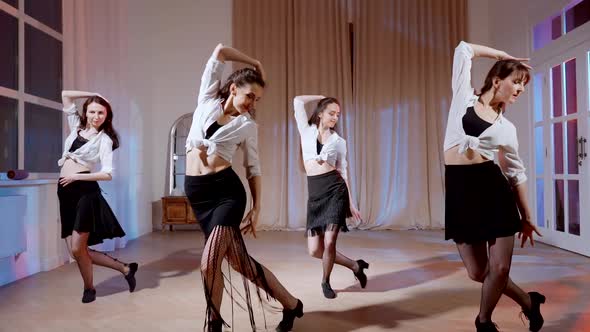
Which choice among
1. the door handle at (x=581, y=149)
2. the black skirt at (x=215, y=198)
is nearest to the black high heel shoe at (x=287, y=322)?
the black skirt at (x=215, y=198)

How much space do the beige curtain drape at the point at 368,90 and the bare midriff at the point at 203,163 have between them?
474 centimetres

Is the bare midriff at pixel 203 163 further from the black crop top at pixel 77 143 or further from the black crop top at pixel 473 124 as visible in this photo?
→ the black crop top at pixel 77 143

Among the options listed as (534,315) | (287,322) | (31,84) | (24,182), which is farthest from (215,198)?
(31,84)

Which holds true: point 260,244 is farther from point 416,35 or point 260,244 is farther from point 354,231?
point 416,35

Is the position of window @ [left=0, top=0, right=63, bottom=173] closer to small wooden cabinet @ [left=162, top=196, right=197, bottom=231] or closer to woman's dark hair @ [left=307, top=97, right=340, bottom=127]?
small wooden cabinet @ [left=162, top=196, right=197, bottom=231]

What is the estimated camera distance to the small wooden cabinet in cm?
620

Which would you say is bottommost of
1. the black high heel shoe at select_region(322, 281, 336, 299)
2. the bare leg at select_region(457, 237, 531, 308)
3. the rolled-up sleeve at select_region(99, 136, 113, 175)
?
the black high heel shoe at select_region(322, 281, 336, 299)

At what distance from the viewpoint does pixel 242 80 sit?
1.94 metres

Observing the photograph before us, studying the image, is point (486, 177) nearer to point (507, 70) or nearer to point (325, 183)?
point (507, 70)

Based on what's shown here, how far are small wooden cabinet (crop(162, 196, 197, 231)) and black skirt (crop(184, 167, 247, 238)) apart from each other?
436 cm

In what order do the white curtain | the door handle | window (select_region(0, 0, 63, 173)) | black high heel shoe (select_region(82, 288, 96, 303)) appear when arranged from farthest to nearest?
the door handle → the white curtain → window (select_region(0, 0, 63, 173)) → black high heel shoe (select_region(82, 288, 96, 303))

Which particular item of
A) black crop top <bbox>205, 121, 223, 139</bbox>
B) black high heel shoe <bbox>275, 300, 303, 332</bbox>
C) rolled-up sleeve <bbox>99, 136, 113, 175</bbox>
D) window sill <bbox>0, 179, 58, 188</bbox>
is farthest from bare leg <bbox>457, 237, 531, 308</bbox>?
window sill <bbox>0, 179, 58, 188</bbox>

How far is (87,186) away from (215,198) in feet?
4.58

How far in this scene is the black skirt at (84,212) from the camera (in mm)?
2807
